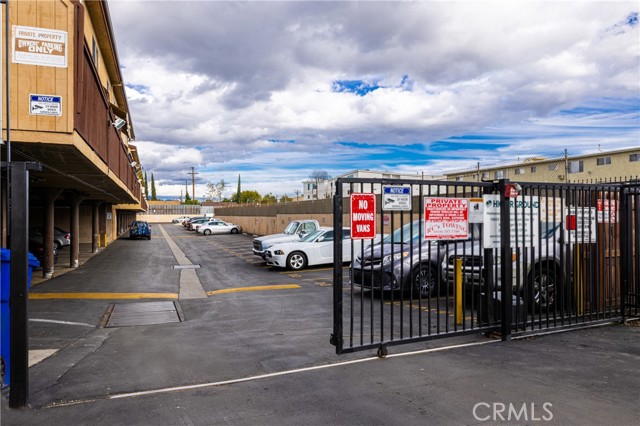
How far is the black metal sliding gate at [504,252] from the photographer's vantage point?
18.4 feet

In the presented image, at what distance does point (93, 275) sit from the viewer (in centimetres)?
1530

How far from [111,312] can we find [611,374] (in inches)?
341

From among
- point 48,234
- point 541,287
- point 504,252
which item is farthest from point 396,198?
point 48,234

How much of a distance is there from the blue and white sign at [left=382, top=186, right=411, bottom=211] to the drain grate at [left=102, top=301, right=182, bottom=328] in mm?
5081

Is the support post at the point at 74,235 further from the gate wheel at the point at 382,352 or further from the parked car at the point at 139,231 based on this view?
the parked car at the point at 139,231

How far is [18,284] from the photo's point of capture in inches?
165

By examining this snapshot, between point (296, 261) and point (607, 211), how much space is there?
10.8 m

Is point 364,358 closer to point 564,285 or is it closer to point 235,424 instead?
point 235,424

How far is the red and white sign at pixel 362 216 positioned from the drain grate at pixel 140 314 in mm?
4863

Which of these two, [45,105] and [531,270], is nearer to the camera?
[531,270]

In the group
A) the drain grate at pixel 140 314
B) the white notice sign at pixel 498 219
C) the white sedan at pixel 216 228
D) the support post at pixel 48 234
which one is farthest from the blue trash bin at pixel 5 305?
the white sedan at pixel 216 228

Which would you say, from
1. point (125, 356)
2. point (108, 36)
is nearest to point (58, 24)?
point (125, 356)

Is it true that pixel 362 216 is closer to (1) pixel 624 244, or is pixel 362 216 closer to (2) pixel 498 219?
(2) pixel 498 219

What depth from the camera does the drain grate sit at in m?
8.65
